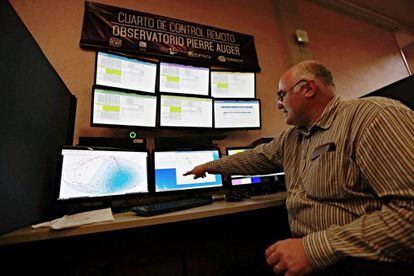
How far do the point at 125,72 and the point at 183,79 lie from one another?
1.48 feet

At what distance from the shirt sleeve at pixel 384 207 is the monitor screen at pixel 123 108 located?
1.26 meters

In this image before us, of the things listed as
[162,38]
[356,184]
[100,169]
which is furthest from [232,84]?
[356,184]

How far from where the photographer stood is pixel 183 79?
172 centimetres

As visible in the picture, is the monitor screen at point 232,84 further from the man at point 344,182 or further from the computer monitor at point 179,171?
the man at point 344,182

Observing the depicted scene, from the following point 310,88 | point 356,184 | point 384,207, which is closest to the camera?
point 384,207

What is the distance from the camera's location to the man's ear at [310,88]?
946mm

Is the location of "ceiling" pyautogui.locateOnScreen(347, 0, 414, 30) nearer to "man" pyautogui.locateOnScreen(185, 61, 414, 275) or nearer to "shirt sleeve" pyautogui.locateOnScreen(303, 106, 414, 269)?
"man" pyautogui.locateOnScreen(185, 61, 414, 275)

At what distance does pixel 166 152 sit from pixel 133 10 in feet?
4.59

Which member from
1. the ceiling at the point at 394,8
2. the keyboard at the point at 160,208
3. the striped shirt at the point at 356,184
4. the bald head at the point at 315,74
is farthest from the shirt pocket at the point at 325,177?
the ceiling at the point at 394,8

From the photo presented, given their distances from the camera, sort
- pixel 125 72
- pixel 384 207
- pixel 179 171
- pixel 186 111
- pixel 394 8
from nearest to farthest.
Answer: pixel 384 207 → pixel 179 171 → pixel 125 72 → pixel 186 111 → pixel 394 8

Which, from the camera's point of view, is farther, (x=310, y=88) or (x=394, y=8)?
(x=394, y=8)

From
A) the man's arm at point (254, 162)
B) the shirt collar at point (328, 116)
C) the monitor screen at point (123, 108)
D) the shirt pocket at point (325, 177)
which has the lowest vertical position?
the shirt pocket at point (325, 177)

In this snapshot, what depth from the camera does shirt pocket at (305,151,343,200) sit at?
2.28 ft

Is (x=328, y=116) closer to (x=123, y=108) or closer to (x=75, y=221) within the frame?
(x=75, y=221)
